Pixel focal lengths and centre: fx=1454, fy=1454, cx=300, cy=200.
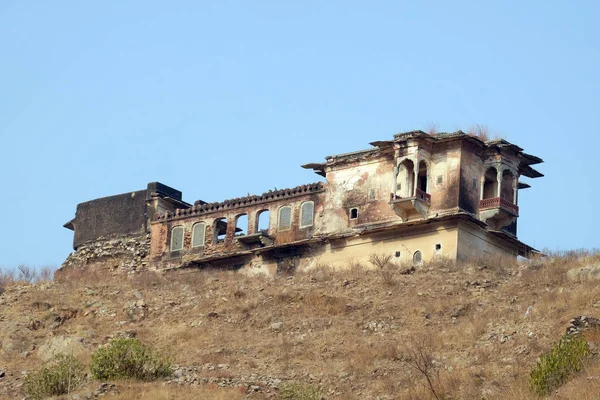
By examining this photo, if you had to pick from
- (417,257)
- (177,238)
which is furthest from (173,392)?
(177,238)

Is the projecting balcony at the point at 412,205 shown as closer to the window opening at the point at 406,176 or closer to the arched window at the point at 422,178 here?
the window opening at the point at 406,176

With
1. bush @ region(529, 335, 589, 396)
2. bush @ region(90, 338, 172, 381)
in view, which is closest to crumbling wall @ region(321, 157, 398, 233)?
bush @ region(90, 338, 172, 381)

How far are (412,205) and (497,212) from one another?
9.98 feet

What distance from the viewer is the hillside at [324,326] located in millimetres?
38344

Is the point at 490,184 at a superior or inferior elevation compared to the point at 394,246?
superior

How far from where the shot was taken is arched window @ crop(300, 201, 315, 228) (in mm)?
55125

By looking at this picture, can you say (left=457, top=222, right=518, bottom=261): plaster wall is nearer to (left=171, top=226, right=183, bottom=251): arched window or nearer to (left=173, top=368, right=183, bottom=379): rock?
(left=171, top=226, right=183, bottom=251): arched window

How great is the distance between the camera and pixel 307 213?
55.3 m

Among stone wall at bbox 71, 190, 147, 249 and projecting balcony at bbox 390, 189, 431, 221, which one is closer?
projecting balcony at bbox 390, 189, 431, 221

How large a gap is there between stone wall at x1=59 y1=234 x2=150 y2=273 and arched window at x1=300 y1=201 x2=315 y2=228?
23.5 ft

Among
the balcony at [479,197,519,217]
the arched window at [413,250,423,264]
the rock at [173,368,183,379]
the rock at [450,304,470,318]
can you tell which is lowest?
the rock at [173,368,183,379]

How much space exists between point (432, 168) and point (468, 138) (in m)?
1.71

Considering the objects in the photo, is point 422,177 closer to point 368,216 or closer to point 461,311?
point 368,216

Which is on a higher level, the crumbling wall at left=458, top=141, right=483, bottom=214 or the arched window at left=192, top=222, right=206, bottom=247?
the crumbling wall at left=458, top=141, right=483, bottom=214
